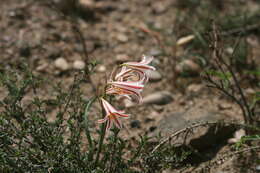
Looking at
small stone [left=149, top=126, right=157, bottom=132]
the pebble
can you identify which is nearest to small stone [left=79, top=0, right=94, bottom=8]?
the pebble

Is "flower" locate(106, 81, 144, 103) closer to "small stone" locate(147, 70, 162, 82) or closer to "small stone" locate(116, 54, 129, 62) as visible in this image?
"small stone" locate(147, 70, 162, 82)

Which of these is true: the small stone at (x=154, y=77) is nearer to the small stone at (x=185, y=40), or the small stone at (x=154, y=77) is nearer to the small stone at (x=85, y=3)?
the small stone at (x=185, y=40)

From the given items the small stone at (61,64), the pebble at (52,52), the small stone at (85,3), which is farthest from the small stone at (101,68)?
the small stone at (85,3)

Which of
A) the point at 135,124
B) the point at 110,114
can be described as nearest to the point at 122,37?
the point at 135,124

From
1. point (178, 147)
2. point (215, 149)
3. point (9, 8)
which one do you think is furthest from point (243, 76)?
point (9, 8)

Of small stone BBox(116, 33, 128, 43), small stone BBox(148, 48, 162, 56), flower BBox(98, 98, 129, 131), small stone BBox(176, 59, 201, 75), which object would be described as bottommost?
flower BBox(98, 98, 129, 131)

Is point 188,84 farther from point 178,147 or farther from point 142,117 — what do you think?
point 178,147
